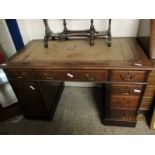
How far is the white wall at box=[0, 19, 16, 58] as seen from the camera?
58.1 inches

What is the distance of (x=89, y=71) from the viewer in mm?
1090

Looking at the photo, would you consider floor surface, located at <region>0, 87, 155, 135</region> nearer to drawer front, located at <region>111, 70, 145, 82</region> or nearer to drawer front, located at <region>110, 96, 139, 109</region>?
drawer front, located at <region>110, 96, 139, 109</region>

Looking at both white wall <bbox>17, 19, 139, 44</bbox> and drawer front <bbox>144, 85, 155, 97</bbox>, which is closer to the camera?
drawer front <bbox>144, 85, 155, 97</bbox>

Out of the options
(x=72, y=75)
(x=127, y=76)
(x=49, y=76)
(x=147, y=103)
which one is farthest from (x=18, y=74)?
(x=147, y=103)

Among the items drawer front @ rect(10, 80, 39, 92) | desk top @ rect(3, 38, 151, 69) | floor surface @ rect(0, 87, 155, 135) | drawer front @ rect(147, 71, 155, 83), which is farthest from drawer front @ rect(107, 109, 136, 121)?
drawer front @ rect(10, 80, 39, 92)

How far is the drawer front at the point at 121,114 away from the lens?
1.32 metres

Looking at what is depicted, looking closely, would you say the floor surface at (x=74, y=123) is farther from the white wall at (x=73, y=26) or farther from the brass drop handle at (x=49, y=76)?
the white wall at (x=73, y=26)

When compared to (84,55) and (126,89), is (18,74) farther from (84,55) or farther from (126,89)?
(126,89)

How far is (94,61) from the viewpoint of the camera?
1095mm

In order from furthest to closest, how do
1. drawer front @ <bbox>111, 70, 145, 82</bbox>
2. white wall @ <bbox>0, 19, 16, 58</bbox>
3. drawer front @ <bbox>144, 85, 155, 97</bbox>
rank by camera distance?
1. white wall @ <bbox>0, 19, 16, 58</bbox>
2. drawer front @ <bbox>144, 85, 155, 97</bbox>
3. drawer front @ <bbox>111, 70, 145, 82</bbox>

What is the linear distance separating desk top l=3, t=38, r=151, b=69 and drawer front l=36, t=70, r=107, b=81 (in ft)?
0.21

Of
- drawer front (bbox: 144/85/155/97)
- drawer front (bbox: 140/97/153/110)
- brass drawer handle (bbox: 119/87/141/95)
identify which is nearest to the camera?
brass drawer handle (bbox: 119/87/141/95)

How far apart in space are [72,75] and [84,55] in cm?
20

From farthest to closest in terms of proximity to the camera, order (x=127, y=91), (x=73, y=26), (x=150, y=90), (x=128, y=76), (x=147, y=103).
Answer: (x=73, y=26) → (x=147, y=103) → (x=150, y=90) → (x=127, y=91) → (x=128, y=76)
